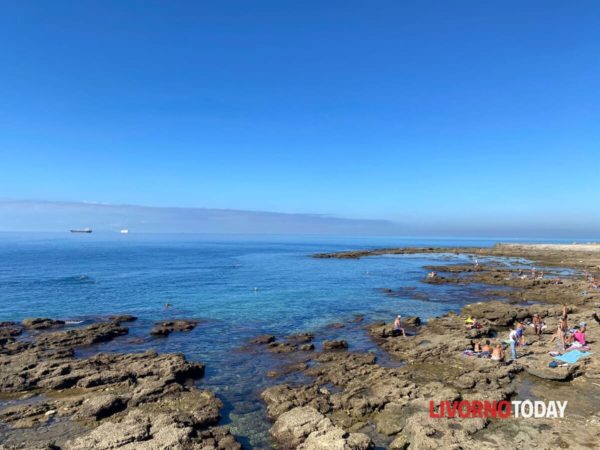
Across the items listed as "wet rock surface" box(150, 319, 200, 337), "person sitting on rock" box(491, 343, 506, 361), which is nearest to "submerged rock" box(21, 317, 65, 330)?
"wet rock surface" box(150, 319, 200, 337)

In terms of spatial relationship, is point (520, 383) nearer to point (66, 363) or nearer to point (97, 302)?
point (66, 363)

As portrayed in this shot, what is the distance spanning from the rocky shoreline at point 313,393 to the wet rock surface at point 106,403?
0.21 feet

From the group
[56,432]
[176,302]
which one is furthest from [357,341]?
[176,302]

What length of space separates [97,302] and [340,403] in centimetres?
3968

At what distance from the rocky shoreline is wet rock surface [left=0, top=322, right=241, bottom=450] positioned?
6 centimetres

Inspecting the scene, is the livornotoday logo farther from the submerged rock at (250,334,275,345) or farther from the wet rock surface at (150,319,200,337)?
the wet rock surface at (150,319,200,337)

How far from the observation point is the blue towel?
21334 mm

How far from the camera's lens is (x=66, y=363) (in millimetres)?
22438

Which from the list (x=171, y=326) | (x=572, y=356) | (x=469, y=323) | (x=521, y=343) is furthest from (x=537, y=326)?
(x=171, y=326)

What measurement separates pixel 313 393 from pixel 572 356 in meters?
16.3

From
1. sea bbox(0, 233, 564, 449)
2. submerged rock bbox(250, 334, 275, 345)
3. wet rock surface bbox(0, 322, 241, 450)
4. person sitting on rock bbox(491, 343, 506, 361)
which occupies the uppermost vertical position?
person sitting on rock bbox(491, 343, 506, 361)

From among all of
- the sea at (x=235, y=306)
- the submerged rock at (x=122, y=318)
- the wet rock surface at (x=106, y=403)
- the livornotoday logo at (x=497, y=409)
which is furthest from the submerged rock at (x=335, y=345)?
the submerged rock at (x=122, y=318)

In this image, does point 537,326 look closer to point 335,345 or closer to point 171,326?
point 335,345

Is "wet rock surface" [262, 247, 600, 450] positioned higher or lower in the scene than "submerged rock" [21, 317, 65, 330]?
higher
